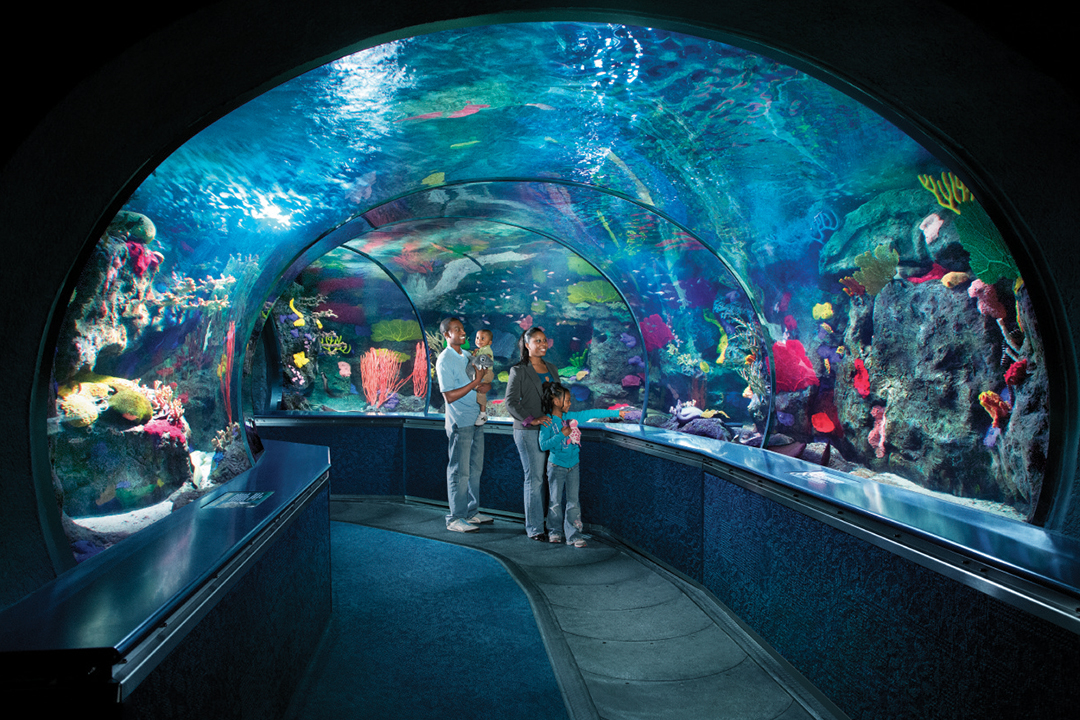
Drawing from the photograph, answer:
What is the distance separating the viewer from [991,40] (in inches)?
82.7

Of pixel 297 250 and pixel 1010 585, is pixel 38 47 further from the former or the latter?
pixel 297 250

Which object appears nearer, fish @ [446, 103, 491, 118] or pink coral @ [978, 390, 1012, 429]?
pink coral @ [978, 390, 1012, 429]

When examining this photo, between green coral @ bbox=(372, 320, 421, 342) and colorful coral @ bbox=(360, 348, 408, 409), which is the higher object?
green coral @ bbox=(372, 320, 421, 342)

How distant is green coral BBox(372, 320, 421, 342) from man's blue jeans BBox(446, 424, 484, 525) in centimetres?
676

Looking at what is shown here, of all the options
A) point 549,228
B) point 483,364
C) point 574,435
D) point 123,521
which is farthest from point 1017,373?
point 549,228

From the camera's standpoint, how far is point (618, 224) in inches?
282

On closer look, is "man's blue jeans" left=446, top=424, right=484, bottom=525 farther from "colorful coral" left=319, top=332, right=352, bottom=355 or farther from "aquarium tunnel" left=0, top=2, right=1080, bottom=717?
"colorful coral" left=319, top=332, right=352, bottom=355

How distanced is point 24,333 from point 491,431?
5.42 meters

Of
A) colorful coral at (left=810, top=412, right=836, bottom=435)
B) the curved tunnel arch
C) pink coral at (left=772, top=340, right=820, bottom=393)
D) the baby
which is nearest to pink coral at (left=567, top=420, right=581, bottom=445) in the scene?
the baby

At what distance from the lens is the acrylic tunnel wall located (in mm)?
3314

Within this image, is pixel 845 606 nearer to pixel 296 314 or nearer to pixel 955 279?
pixel 955 279

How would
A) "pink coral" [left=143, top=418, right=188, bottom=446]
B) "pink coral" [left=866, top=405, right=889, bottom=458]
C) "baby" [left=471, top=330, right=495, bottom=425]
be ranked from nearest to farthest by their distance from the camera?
"pink coral" [left=143, top=418, right=188, bottom=446] → "pink coral" [left=866, top=405, right=889, bottom=458] → "baby" [left=471, top=330, right=495, bottom=425]

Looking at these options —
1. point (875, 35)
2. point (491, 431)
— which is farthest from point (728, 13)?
point (491, 431)

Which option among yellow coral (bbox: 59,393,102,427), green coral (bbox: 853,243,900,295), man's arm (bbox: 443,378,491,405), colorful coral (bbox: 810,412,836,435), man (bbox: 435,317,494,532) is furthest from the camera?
man (bbox: 435,317,494,532)
